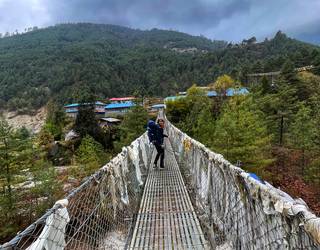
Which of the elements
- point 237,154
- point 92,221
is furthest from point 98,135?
point 92,221

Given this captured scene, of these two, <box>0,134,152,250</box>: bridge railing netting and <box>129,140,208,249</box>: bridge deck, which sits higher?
<box>0,134,152,250</box>: bridge railing netting

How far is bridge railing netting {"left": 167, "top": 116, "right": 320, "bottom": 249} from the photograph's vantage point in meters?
1.35

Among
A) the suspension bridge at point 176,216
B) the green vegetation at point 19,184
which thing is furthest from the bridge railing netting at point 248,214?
the green vegetation at point 19,184

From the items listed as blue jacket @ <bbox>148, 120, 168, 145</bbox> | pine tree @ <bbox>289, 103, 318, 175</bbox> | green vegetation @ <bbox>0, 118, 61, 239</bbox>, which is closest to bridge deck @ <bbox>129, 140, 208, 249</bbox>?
blue jacket @ <bbox>148, 120, 168, 145</bbox>

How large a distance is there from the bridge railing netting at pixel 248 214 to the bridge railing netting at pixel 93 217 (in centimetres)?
100

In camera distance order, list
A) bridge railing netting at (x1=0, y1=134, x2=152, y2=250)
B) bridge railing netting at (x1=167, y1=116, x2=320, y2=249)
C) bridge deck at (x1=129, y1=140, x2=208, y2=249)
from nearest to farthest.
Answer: bridge railing netting at (x1=167, y1=116, x2=320, y2=249) < bridge railing netting at (x1=0, y1=134, x2=152, y2=250) < bridge deck at (x1=129, y1=140, x2=208, y2=249)

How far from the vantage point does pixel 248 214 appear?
2158 mm

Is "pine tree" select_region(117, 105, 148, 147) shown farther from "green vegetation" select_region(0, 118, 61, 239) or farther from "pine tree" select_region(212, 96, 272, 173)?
"pine tree" select_region(212, 96, 272, 173)

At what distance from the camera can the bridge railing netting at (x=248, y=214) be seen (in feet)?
4.44

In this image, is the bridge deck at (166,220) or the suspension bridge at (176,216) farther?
the bridge deck at (166,220)

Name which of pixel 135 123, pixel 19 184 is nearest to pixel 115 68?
pixel 135 123

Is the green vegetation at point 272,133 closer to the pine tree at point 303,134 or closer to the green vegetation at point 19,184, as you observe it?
the pine tree at point 303,134

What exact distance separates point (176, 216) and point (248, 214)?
6.51 ft

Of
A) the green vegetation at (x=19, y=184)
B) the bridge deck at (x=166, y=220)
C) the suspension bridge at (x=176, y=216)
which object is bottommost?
the green vegetation at (x=19, y=184)
